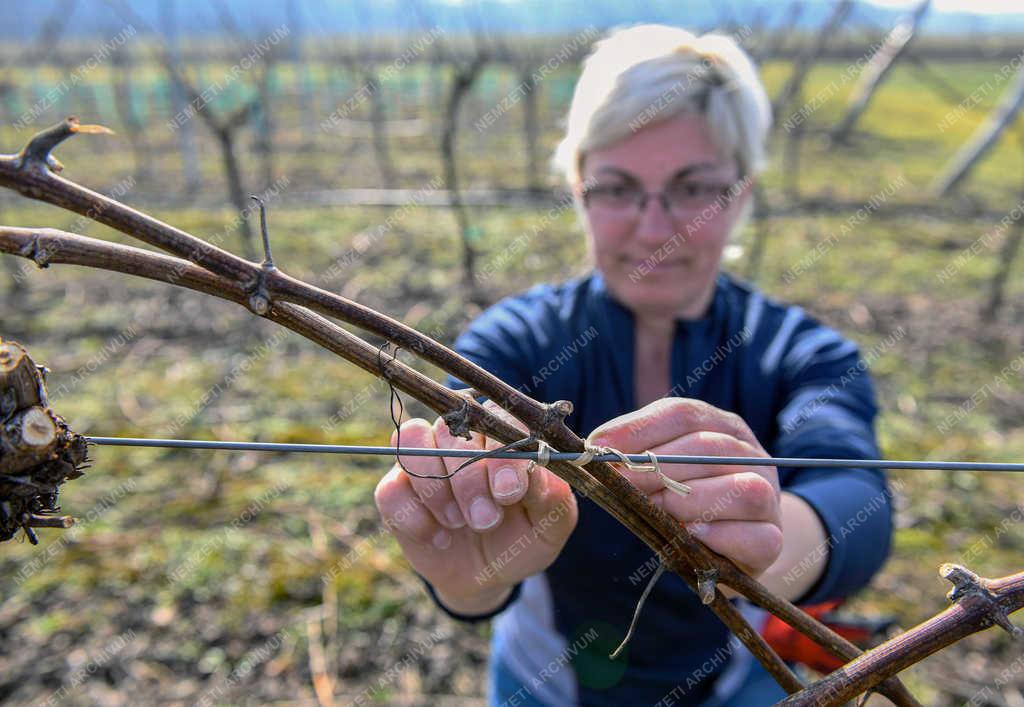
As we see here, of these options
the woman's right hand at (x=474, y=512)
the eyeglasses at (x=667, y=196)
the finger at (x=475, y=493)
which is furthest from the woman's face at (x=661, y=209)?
the finger at (x=475, y=493)

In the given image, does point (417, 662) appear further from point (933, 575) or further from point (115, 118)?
point (115, 118)

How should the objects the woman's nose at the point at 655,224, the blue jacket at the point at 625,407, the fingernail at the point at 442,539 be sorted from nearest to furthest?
1. the fingernail at the point at 442,539
2. the blue jacket at the point at 625,407
3. the woman's nose at the point at 655,224

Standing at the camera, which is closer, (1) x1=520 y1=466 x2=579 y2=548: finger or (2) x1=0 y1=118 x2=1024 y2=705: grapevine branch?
(2) x1=0 y1=118 x2=1024 y2=705: grapevine branch

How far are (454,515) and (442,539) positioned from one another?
0.12 m

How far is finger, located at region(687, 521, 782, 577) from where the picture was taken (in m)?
0.87

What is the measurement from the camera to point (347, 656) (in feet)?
9.06

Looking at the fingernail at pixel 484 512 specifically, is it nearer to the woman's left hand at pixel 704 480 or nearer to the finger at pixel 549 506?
the finger at pixel 549 506

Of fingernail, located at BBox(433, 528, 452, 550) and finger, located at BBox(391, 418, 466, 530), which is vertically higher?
finger, located at BBox(391, 418, 466, 530)

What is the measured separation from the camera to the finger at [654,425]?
86 centimetres

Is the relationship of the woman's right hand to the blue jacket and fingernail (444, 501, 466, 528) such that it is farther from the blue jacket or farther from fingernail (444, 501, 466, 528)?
the blue jacket

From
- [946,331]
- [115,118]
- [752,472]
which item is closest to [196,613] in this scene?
[752,472]

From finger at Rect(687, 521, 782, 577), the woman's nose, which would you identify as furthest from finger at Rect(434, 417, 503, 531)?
the woman's nose

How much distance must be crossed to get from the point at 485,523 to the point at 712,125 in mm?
1274

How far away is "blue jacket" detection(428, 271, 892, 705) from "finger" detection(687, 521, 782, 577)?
679 millimetres
